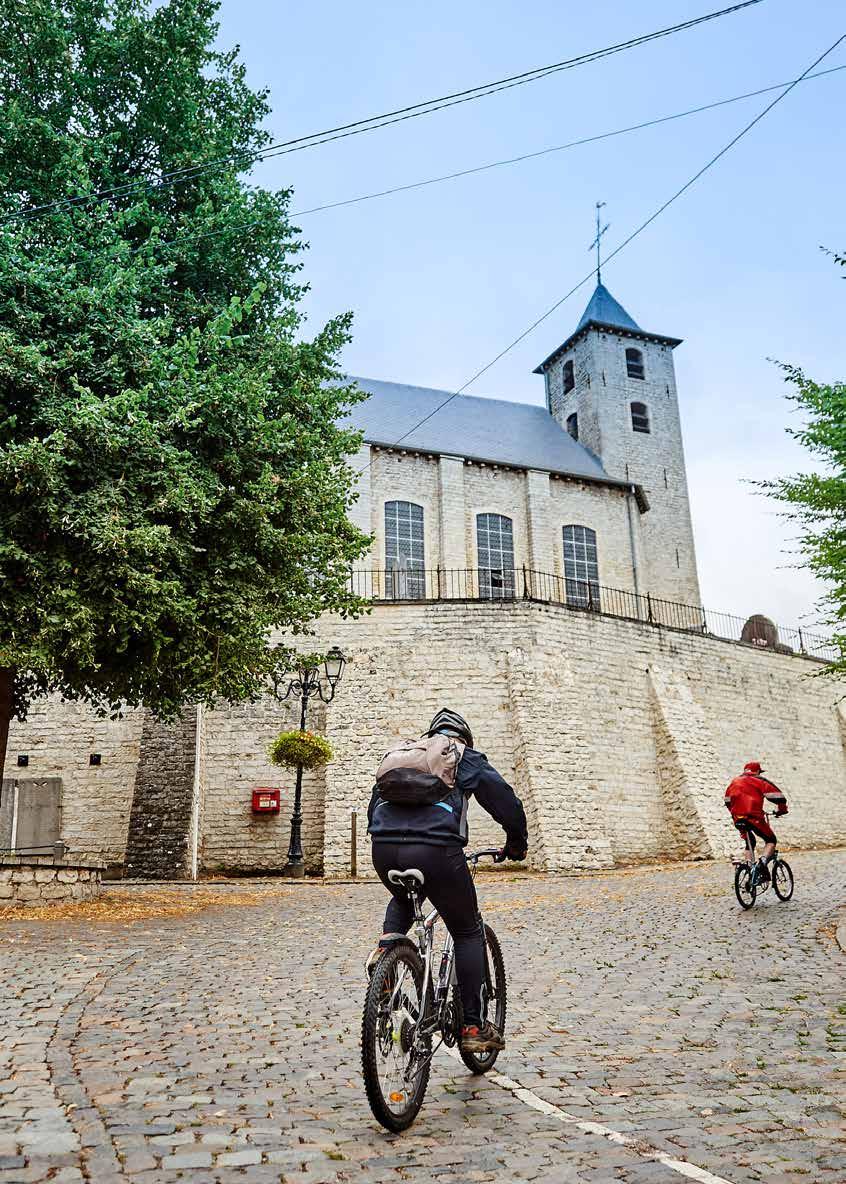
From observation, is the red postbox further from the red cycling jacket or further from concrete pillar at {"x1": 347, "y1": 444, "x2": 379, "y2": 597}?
the red cycling jacket

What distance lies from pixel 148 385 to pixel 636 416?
29.9 meters

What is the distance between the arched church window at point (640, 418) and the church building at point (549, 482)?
5 centimetres

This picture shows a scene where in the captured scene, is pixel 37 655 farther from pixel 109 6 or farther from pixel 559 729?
pixel 559 729

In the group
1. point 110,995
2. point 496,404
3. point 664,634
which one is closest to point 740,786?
point 110,995

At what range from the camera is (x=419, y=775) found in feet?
13.4

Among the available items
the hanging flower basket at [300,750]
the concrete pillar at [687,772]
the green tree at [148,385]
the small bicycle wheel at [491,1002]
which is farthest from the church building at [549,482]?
the small bicycle wheel at [491,1002]

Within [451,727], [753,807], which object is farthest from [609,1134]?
[753,807]

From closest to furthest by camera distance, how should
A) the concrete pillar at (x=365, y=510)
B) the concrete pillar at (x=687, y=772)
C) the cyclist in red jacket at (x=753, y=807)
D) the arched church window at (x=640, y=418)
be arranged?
the cyclist in red jacket at (x=753, y=807)
the concrete pillar at (x=687, y=772)
the concrete pillar at (x=365, y=510)
the arched church window at (x=640, y=418)

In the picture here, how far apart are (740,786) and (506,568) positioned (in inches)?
779

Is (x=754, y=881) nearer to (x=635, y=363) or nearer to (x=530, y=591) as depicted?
(x=530, y=591)

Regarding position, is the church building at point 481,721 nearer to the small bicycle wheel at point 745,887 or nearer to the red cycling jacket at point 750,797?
the red cycling jacket at point 750,797

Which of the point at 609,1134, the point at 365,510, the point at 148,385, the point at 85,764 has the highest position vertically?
the point at 365,510

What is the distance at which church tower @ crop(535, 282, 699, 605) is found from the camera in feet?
117

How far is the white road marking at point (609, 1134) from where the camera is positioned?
10.5 ft
